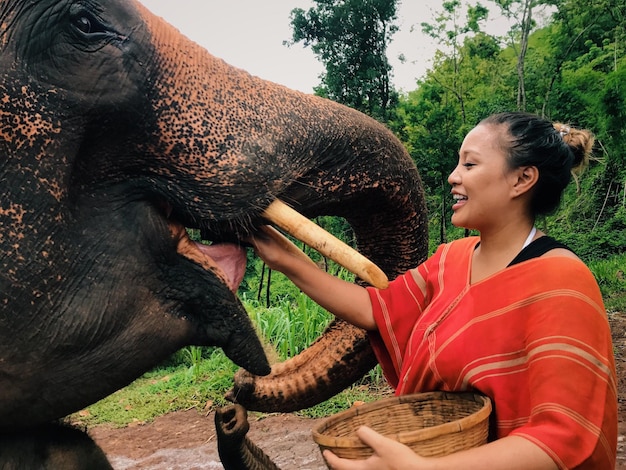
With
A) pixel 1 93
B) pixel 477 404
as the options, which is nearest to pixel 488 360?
pixel 477 404

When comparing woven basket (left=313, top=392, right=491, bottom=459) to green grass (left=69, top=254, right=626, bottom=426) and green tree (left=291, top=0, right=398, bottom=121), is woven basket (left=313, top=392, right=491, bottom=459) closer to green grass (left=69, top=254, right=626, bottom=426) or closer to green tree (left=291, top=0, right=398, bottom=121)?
green grass (left=69, top=254, right=626, bottom=426)

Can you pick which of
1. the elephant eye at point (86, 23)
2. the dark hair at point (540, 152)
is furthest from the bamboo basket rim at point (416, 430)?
the elephant eye at point (86, 23)

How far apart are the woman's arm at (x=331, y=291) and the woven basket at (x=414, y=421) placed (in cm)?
33

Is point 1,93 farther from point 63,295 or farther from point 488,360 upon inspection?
point 488,360

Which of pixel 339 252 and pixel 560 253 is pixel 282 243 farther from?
pixel 560 253

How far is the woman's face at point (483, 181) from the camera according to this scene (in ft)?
4.87

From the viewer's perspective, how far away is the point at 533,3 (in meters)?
10.9

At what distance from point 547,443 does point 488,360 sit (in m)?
0.23

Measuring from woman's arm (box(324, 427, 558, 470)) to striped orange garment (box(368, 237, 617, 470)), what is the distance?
0.03 meters

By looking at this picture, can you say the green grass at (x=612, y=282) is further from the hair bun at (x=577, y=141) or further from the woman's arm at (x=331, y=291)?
the woman's arm at (x=331, y=291)

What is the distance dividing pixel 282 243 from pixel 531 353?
2.01 ft

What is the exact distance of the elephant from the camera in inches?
47.2

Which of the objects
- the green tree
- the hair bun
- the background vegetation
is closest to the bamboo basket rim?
the hair bun

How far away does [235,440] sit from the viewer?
Result: 5.39 ft
